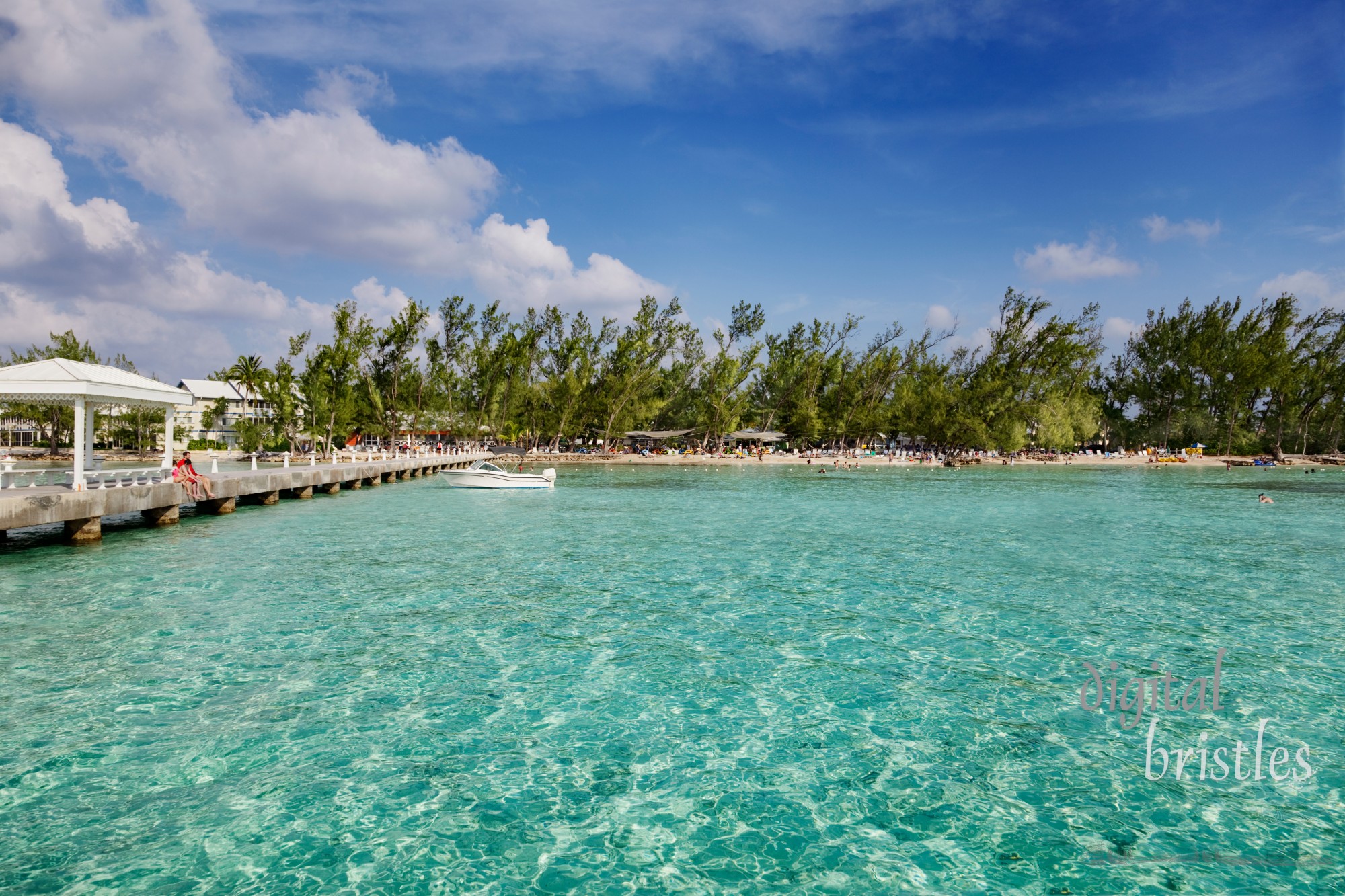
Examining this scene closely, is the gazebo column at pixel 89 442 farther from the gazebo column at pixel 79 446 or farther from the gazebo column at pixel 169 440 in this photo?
the gazebo column at pixel 79 446

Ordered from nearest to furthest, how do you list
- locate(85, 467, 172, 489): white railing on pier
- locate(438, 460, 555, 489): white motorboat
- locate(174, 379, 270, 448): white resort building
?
locate(85, 467, 172, 489): white railing on pier
locate(438, 460, 555, 489): white motorboat
locate(174, 379, 270, 448): white resort building

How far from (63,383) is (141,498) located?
3782mm

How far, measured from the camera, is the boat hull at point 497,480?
40219 millimetres

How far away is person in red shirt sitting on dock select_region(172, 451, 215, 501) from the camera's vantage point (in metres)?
24.5

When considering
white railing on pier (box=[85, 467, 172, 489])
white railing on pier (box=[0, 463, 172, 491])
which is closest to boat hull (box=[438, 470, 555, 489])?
white railing on pier (box=[85, 467, 172, 489])

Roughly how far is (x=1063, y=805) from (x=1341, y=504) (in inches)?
1715

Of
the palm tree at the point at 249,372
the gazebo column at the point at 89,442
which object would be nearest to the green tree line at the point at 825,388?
the palm tree at the point at 249,372

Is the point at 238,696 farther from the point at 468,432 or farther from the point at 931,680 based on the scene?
the point at 468,432

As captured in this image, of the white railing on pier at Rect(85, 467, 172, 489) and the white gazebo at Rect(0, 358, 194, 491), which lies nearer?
the white gazebo at Rect(0, 358, 194, 491)

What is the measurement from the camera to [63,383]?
20328 mm

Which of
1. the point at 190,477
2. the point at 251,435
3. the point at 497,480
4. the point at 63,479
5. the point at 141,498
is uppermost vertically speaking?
the point at 251,435

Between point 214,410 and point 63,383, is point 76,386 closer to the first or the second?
point 63,383

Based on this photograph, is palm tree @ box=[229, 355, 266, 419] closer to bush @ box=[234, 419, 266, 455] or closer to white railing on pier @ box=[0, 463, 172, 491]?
bush @ box=[234, 419, 266, 455]

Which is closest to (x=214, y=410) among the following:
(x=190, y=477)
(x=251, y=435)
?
(x=251, y=435)
